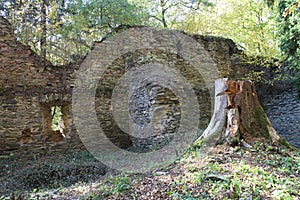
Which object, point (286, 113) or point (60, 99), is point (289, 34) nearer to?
point (286, 113)

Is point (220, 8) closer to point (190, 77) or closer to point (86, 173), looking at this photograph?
point (190, 77)

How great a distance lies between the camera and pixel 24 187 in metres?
4.91

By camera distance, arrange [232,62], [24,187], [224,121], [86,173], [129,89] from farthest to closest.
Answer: [232,62] < [129,89] < [86,173] < [24,187] < [224,121]

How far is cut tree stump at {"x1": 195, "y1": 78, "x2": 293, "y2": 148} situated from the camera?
387 centimetres

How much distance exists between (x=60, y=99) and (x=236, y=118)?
601cm

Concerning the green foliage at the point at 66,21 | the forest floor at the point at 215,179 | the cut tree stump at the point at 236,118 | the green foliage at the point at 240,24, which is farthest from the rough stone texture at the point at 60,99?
the green foliage at the point at 240,24

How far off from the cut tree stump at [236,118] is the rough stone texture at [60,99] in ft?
7.15

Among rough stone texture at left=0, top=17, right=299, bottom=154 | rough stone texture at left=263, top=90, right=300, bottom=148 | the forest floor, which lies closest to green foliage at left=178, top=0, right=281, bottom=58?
rough stone texture at left=263, top=90, right=300, bottom=148

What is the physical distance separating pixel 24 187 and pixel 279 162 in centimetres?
483

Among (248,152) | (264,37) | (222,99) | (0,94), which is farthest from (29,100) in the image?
(264,37)

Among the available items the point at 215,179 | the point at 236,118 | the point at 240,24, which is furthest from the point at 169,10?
the point at 215,179

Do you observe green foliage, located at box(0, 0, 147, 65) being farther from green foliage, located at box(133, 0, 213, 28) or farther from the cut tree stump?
the cut tree stump

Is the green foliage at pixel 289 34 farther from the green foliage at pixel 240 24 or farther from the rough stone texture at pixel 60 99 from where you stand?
the green foliage at pixel 240 24

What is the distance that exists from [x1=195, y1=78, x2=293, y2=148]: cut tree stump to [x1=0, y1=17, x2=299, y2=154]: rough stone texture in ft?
7.15
